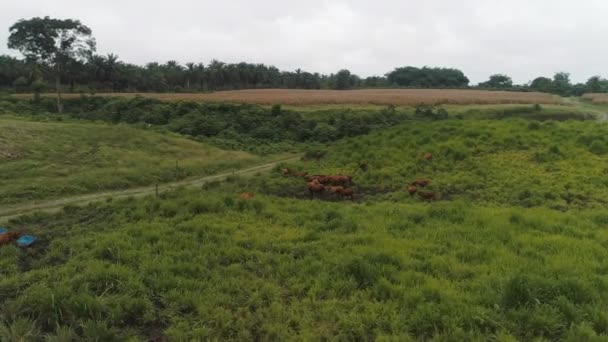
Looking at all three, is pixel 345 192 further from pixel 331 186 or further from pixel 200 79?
pixel 200 79

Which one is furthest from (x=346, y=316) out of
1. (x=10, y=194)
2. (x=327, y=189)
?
(x=10, y=194)

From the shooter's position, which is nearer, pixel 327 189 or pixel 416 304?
pixel 416 304

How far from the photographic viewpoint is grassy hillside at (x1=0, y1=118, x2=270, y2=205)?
55.9 ft

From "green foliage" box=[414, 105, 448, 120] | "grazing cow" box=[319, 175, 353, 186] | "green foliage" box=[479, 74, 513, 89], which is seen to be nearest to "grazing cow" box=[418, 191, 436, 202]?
"grazing cow" box=[319, 175, 353, 186]

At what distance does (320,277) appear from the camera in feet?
23.3

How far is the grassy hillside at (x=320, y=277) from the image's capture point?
574cm

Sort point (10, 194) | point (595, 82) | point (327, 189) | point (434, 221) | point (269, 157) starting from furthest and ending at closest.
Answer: point (595, 82)
point (269, 157)
point (10, 194)
point (327, 189)
point (434, 221)

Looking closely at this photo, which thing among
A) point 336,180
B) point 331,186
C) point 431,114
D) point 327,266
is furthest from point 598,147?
point 431,114

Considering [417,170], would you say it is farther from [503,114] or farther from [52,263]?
[503,114]

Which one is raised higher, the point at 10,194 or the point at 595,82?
the point at 595,82

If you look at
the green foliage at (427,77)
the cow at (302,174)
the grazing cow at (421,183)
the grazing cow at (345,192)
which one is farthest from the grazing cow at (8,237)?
the green foliage at (427,77)

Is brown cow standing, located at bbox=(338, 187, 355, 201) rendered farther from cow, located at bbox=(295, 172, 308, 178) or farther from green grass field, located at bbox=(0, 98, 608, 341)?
cow, located at bbox=(295, 172, 308, 178)

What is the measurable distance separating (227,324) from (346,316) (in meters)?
1.57

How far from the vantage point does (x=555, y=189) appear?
41.6ft
